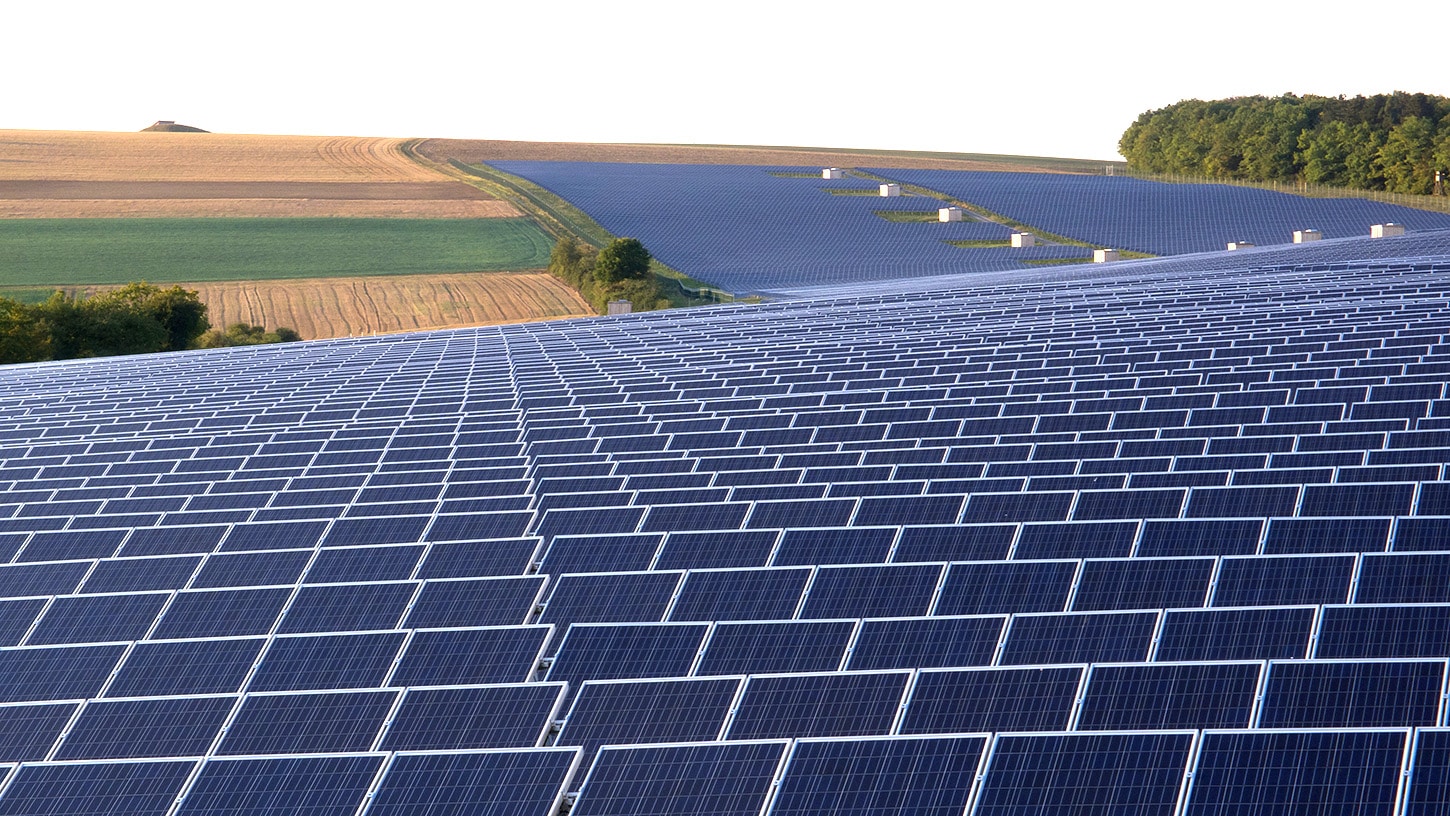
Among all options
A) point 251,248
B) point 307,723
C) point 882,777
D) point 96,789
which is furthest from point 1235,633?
point 251,248

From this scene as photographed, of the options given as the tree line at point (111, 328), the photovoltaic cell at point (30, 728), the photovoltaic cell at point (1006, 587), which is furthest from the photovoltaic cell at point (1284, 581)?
the tree line at point (111, 328)

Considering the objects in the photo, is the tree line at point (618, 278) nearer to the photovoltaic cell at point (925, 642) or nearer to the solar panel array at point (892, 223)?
the solar panel array at point (892, 223)

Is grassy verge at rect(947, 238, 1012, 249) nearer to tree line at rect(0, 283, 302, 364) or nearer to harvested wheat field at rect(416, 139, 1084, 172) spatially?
harvested wheat field at rect(416, 139, 1084, 172)

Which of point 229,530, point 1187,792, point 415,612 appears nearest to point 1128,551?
point 1187,792

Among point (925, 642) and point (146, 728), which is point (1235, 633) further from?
point (146, 728)

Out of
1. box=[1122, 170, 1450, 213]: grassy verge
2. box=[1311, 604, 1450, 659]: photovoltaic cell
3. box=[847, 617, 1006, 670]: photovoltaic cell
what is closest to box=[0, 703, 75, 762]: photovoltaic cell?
box=[847, 617, 1006, 670]: photovoltaic cell
